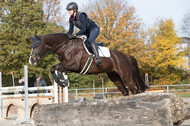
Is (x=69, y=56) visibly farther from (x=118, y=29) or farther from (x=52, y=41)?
(x=118, y=29)

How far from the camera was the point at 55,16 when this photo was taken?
30094mm

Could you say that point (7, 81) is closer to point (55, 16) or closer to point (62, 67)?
point (55, 16)

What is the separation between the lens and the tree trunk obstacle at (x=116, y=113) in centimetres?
329

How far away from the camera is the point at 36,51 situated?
5.50 m

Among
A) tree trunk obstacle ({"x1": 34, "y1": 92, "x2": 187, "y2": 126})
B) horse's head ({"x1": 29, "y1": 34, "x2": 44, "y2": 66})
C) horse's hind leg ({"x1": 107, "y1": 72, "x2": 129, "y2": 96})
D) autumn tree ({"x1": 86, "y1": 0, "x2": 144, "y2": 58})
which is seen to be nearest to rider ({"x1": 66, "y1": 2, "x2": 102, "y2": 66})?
horse's head ({"x1": 29, "y1": 34, "x2": 44, "y2": 66})

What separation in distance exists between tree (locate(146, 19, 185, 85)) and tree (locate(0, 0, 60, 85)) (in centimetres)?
1046

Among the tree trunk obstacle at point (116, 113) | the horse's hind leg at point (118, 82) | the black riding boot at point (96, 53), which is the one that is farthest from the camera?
the horse's hind leg at point (118, 82)

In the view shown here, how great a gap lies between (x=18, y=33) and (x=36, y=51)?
1902cm

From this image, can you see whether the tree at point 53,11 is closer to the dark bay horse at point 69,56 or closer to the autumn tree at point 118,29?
the autumn tree at point 118,29

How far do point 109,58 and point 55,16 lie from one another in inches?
986

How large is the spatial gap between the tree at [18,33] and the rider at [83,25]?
1750cm

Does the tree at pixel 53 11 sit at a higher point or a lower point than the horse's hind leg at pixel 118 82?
higher

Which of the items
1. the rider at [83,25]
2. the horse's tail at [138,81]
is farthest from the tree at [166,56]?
A: the rider at [83,25]

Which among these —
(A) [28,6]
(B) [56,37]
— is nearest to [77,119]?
(B) [56,37]
